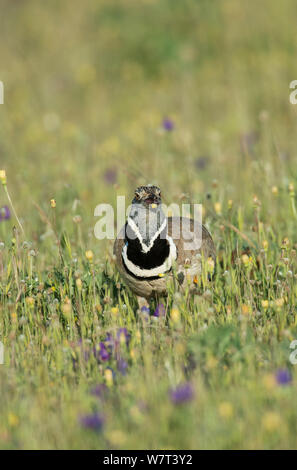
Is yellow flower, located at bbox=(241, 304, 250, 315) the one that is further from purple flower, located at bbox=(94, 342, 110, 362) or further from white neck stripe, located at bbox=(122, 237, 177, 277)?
purple flower, located at bbox=(94, 342, 110, 362)

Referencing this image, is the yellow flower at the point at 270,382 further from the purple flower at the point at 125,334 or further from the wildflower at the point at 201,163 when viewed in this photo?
the wildflower at the point at 201,163

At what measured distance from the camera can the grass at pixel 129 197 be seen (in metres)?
3.14

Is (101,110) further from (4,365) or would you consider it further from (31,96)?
(4,365)

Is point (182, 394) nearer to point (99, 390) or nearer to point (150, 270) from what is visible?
point (99, 390)

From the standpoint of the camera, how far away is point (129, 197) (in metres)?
7.02

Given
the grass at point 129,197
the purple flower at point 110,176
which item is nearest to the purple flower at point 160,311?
the grass at point 129,197

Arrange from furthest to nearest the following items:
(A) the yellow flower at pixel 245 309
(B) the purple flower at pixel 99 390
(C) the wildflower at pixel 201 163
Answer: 1. (C) the wildflower at pixel 201 163
2. (A) the yellow flower at pixel 245 309
3. (B) the purple flower at pixel 99 390

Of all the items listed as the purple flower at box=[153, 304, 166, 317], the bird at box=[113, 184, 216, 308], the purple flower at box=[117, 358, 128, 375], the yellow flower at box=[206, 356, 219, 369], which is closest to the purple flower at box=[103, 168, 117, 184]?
the bird at box=[113, 184, 216, 308]

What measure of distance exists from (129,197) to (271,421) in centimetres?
444

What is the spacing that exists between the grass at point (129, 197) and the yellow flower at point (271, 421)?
10 mm

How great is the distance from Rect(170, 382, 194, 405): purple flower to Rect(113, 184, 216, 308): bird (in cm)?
113

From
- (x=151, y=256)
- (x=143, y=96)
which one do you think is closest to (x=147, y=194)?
(x=151, y=256)

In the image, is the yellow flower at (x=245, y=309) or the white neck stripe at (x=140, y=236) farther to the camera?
the white neck stripe at (x=140, y=236)

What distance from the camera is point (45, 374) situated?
3582mm
